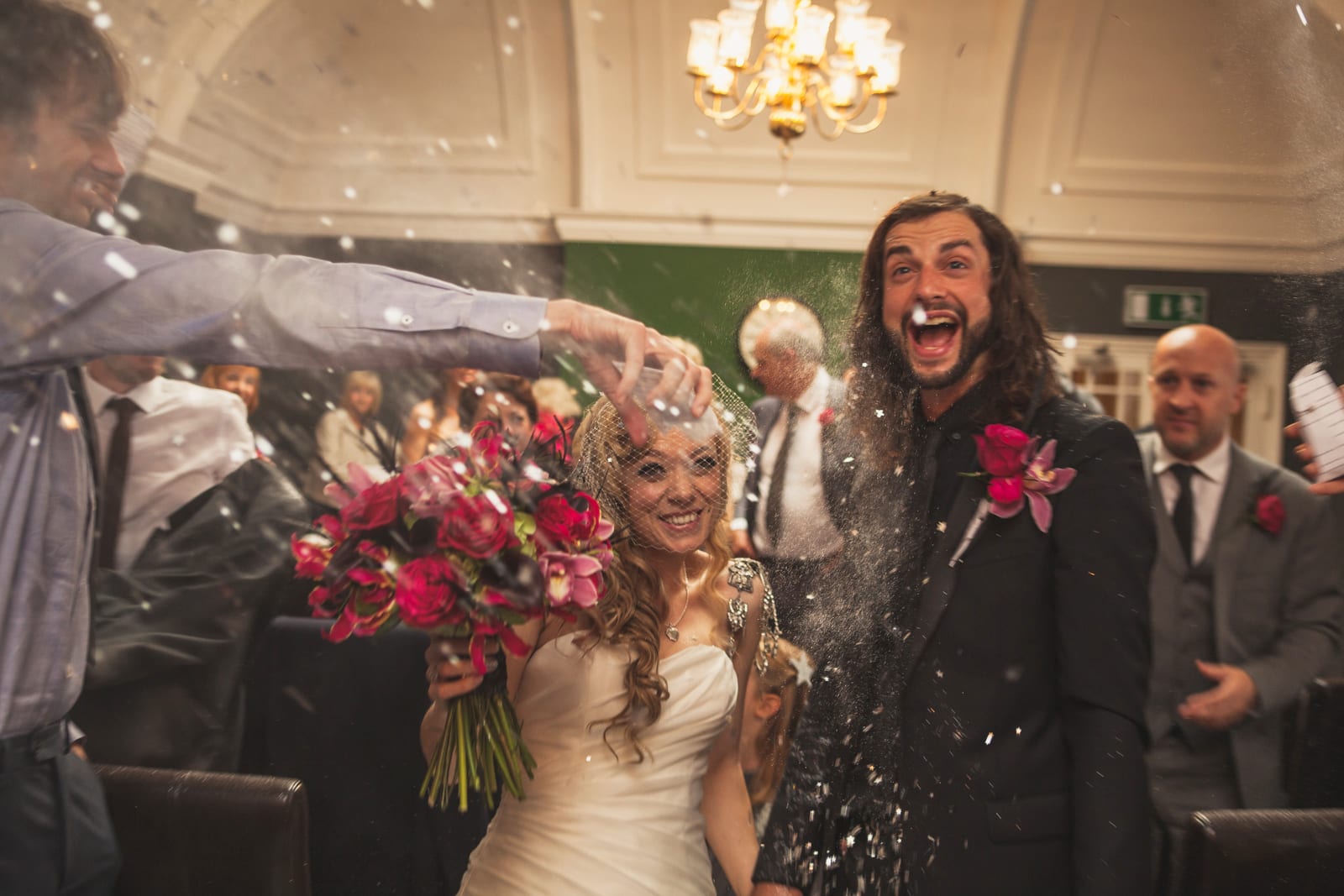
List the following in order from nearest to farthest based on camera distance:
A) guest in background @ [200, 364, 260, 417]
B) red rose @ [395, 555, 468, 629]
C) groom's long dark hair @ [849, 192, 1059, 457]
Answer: red rose @ [395, 555, 468, 629], groom's long dark hair @ [849, 192, 1059, 457], guest in background @ [200, 364, 260, 417]

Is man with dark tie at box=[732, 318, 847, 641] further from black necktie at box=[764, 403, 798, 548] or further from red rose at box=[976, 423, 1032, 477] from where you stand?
→ red rose at box=[976, 423, 1032, 477]

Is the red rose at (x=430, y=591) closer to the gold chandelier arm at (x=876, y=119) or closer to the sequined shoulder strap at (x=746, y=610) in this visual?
the sequined shoulder strap at (x=746, y=610)

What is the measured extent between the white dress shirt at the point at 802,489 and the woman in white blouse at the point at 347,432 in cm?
36

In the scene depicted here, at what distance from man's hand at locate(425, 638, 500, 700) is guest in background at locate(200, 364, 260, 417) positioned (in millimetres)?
324

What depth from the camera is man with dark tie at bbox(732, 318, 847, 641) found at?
28.8 inches

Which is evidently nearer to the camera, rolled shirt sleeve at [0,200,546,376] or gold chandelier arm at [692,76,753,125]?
rolled shirt sleeve at [0,200,546,376]

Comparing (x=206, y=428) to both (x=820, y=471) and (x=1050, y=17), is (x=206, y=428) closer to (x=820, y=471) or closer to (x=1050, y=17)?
(x=820, y=471)

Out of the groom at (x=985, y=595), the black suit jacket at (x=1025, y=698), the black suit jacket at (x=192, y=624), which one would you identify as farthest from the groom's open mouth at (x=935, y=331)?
the black suit jacket at (x=192, y=624)

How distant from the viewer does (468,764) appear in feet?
2.23

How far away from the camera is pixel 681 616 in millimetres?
782

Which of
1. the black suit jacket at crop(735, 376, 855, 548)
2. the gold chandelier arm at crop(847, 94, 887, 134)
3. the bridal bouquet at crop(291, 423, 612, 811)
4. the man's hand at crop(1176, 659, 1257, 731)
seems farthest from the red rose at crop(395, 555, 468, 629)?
the man's hand at crop(1176, 659, 1257, 731)

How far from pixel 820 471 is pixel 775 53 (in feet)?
1.19

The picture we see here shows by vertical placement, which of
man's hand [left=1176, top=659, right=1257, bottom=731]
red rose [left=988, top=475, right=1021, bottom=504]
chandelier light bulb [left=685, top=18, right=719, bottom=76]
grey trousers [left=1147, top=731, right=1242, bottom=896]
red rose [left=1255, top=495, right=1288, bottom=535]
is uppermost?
chandelier light bulb [left=685, top=18, right=719, bottom=76]

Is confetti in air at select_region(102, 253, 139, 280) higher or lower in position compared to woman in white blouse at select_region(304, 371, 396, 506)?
higher
